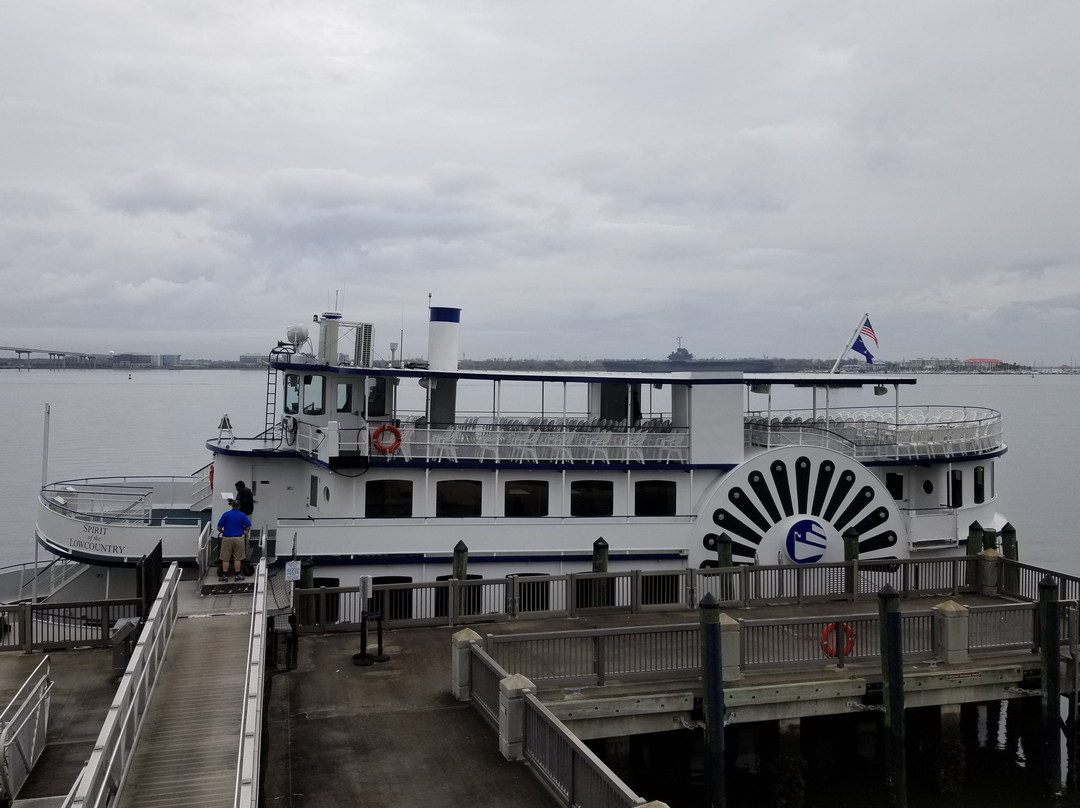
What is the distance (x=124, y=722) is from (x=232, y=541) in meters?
8.75

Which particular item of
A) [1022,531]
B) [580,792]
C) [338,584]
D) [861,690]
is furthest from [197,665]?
[1022,531]

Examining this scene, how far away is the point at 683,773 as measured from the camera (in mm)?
18219

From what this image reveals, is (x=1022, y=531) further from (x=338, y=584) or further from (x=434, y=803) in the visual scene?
(x=434, y=803)

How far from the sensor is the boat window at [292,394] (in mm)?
25462

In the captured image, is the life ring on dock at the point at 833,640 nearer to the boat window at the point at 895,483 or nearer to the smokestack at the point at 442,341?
the boat window at the point at 895,483

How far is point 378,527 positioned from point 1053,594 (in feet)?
45.1

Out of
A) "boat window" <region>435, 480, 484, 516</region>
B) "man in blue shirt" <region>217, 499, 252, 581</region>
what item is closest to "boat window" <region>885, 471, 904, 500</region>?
"boat window" <region>435, 480, 484, 516</region>

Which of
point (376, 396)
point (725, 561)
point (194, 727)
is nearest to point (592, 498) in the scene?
point (725, 561)

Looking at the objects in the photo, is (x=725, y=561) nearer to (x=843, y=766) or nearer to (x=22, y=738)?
(x=843, y=766)

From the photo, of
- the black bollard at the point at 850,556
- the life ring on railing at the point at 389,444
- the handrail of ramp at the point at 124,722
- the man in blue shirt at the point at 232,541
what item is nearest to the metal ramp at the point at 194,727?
the handrail of ramp at the point at 124,722

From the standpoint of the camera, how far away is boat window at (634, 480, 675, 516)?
2395cm

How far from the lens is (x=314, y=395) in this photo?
25.0 meters

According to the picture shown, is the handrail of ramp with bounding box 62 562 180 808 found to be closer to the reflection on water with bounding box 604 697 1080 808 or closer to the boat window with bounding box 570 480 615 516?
the reflection on water with bounding box 604 697 1080 808

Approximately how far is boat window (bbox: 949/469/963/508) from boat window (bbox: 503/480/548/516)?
11.5 metres
